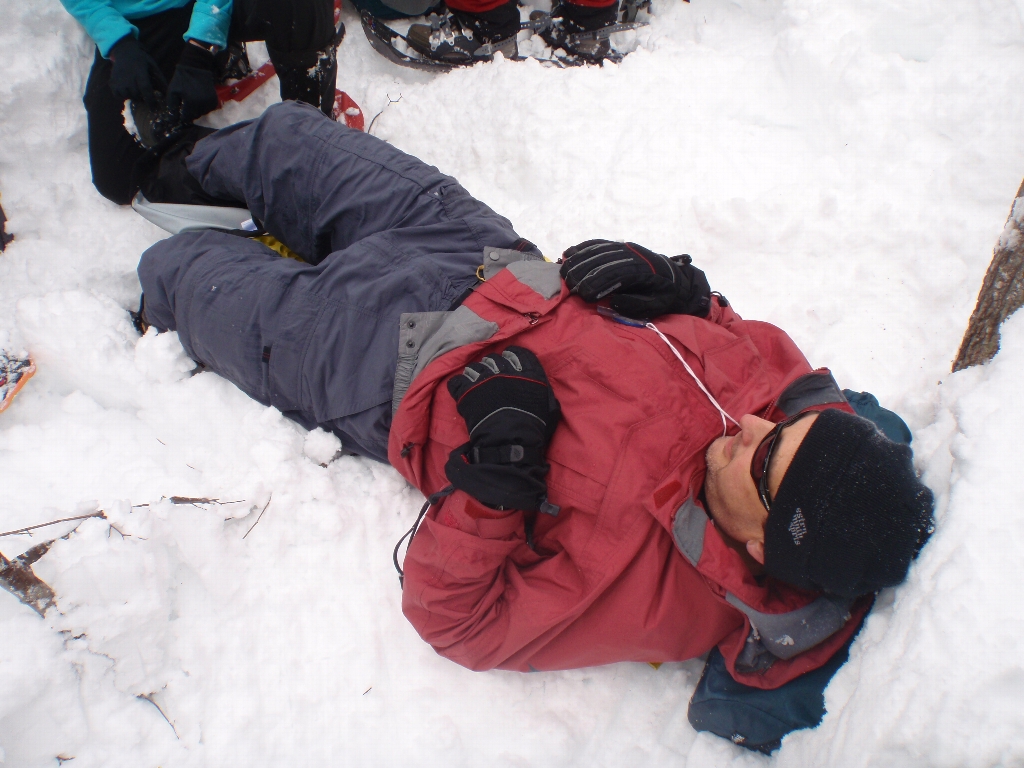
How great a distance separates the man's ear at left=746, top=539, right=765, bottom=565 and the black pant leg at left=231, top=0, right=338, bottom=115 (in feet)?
9.36

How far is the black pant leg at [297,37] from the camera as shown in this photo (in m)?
2.48

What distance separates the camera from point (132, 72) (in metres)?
2.40

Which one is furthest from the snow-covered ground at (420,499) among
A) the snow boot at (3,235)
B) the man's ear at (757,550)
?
the man's ear at (757,550)

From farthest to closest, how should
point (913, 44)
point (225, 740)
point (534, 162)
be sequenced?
1. point (534, 162)
2. point (913, 44)
3. point (225, 740)

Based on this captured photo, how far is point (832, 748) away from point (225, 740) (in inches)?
64.8

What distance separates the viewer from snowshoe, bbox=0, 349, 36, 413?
6.43 feet

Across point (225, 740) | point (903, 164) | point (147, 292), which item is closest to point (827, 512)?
point (225, 740)

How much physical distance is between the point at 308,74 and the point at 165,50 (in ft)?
2.17

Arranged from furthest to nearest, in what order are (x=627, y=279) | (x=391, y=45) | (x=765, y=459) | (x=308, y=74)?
(x=391, y=45) < (x=308, y=74) < (x=627, y=279) < (x=765, y=459)

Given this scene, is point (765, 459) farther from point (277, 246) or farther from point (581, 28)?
point (581, 28)

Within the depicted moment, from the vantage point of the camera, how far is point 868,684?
1.25 m

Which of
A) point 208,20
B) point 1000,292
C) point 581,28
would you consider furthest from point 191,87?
point 1000,292

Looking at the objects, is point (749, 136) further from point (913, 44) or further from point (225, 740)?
point (225, 740)

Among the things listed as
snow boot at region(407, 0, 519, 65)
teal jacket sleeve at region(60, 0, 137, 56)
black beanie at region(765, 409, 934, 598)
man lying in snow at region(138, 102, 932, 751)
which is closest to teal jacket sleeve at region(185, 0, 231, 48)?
teal jacket sleeve at region(60, 0, 137, 56)
